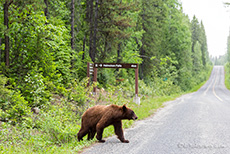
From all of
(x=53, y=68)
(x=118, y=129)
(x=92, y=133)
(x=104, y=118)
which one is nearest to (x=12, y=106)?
(x=53, y=68)

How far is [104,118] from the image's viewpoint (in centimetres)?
577

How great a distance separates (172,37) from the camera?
39969 millimetres

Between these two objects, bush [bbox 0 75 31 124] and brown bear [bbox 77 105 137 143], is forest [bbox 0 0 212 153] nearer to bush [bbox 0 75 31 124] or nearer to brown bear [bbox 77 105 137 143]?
bush [bbox 0 75 31 124]

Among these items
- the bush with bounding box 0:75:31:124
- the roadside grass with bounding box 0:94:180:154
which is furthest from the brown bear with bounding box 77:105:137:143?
the bush with bounding box 0:75:31:124

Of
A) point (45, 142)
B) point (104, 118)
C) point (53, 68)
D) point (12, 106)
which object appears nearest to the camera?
point (104, 118)

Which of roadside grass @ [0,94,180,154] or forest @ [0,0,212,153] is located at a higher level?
forest @ [0,0,212,153]

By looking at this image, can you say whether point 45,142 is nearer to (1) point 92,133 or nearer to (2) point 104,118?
(1) point 92,133

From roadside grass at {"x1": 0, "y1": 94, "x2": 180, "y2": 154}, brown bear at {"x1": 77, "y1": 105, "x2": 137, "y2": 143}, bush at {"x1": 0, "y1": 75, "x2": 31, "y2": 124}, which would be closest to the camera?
roadside grass at {"x1": 0, "y1": 94, "x2": 180, "y2": 154}

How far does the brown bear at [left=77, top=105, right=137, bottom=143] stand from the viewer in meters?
5.79

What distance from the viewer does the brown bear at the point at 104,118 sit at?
5.79 metres

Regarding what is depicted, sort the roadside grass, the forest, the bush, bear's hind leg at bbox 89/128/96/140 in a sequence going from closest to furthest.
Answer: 1. the roadside grass
2. bear's hind leg at bbox 89/128/96/140
3. the forest
4. the bush

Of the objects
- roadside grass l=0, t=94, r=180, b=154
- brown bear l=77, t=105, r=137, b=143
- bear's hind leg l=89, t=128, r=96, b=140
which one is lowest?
roadside grass l=0, t=94, r=180, b=154

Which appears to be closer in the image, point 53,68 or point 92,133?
point 92,133

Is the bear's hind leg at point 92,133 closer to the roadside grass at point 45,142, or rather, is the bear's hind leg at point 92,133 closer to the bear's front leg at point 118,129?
the roadside grass at point 45,142
